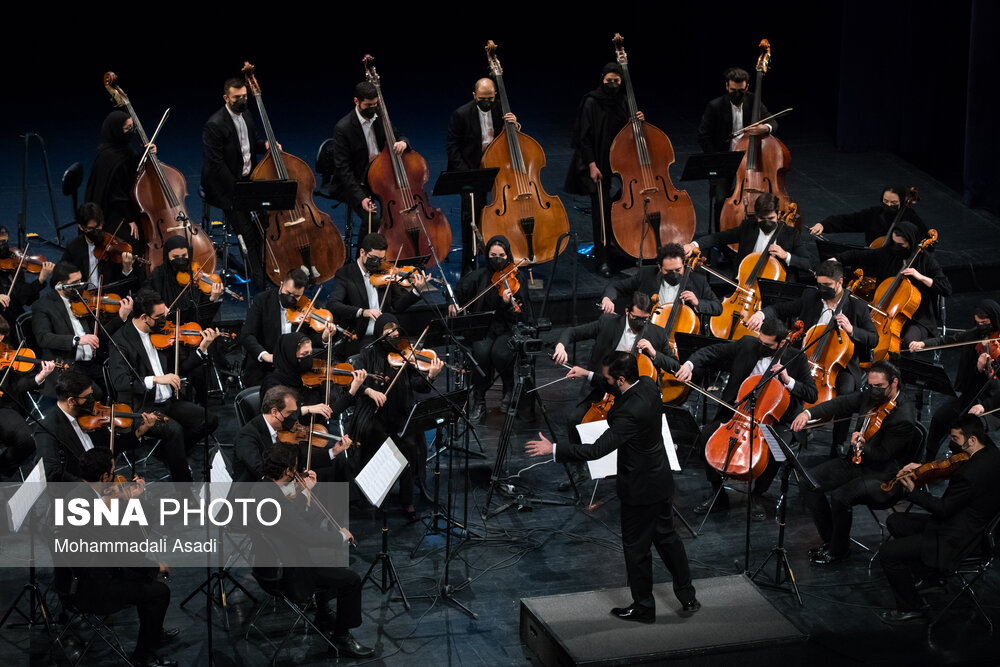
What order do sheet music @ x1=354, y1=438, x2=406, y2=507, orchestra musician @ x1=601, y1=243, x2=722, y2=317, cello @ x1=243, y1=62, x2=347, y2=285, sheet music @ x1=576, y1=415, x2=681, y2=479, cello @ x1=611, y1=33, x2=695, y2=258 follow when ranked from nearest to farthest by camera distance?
sheet music @ x1=354, y1=438, x2=406, y2=507
sheet music @ x1=576, y1=415, x2=681, y2=479
orchestra musician @ x1=601, y1=243, x2=722, y2=317
cello @ x1=243, y1=62, x2=347, y2=285
cello @ x1=611, y1=33, x2=695, y2=258

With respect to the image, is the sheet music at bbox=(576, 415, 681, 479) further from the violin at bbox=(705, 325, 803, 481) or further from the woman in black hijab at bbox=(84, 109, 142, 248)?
the woman in black hijab at bbox=(84, 109, 142, 248)

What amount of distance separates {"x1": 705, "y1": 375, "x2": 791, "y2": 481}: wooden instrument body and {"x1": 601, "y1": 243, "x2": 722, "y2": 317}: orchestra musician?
4.11 ft

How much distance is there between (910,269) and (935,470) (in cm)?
251

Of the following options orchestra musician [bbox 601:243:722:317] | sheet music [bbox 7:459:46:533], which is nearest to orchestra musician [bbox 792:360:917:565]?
orchestra musician [bbox 601:243:722:317]

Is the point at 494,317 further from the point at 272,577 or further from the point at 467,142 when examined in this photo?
the point at 272,577

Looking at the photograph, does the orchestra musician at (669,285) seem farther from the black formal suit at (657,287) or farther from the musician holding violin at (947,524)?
the musician holding violin at (947,524)

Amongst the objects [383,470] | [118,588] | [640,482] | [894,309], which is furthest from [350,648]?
[894,309]

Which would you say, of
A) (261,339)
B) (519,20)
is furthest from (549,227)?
(519,20)

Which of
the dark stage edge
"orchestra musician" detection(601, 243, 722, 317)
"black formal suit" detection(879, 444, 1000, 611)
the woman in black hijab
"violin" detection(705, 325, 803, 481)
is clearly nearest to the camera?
the dark stage edge

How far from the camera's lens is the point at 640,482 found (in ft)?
20.2

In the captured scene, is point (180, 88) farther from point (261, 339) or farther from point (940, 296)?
point (940, 296)

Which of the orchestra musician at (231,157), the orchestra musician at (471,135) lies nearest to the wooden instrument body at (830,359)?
the orchestra musician at (471,135)

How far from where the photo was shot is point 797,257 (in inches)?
361

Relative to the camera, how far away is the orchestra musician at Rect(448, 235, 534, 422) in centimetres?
863
